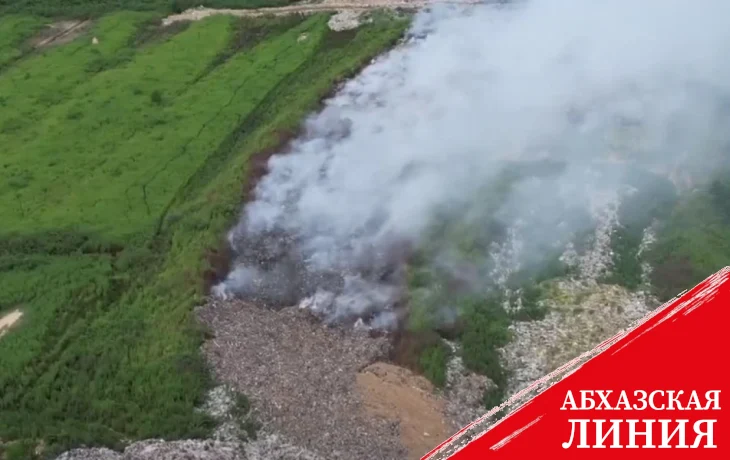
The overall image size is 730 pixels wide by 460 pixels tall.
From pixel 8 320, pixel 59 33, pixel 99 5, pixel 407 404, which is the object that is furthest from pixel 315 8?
pixel 407 404

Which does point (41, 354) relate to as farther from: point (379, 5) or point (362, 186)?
point (379, 5)

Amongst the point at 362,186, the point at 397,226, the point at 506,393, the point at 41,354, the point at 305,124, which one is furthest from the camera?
the point at 305,124

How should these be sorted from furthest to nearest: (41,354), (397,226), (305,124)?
(305,124), (397,226), (41,354)

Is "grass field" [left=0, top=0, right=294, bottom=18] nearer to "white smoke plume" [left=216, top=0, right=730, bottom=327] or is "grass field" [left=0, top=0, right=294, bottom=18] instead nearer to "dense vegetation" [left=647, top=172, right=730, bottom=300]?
"white smoke plume" [left=216, top=0, right=730, bottom=327]

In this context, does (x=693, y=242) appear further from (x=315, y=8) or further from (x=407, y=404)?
(x=315, y=8)

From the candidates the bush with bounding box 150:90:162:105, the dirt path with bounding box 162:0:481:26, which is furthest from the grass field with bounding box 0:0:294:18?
the bush with bounding box 150:90:162:105

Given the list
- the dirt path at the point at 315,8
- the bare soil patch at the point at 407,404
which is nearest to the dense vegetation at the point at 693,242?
the bare soil patch at the point at 407,404

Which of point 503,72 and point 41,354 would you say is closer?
point 41,354

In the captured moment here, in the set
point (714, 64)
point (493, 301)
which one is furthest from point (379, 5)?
point (493, 301)
